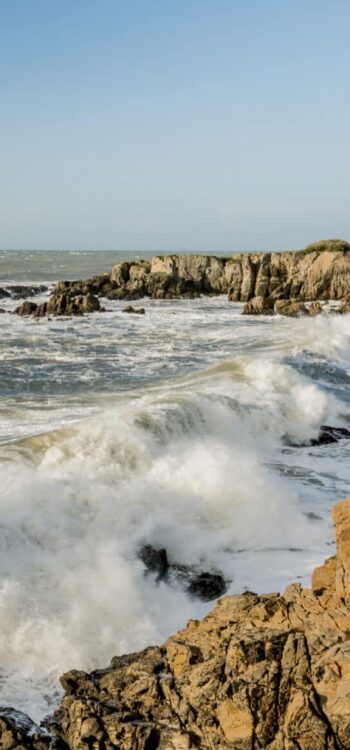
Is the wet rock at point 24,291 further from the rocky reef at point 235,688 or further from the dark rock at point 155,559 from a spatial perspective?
the rocky reef at point 235,688

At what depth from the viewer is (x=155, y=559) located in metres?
12.5

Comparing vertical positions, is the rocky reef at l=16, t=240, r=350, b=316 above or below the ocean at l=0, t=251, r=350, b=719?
above

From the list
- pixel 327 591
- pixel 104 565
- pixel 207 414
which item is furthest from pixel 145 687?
pixel 207 414

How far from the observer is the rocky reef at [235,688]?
6203 mm

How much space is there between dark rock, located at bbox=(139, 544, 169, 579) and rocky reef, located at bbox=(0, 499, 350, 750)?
13.3 feet

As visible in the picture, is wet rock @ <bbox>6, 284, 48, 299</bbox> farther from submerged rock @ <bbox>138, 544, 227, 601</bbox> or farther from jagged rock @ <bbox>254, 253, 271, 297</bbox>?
submerged rock @ <bbox>138, 544, 227, 601</bbox>

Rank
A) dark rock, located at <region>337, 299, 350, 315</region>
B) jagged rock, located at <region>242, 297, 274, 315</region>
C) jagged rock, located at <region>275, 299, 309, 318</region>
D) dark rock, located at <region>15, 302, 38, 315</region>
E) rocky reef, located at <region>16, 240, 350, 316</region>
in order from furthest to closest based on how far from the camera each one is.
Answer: rocky reef, located at <region>16, 240, 350, 316</region> < jagged rock, located at <region>242, 297, 274, 315</region> < dark rock, located at <region>15, 302, 38, 315</region> < jagged rock, located at <region>275, 299, 309, 318</region> < dark rock, located at <region>337, 299, 350, 315</region>

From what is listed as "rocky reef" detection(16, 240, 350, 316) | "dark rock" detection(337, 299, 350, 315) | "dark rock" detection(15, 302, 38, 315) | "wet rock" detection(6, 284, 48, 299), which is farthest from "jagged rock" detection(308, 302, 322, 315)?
"wet rock" detection(6, 284, 48, 299)

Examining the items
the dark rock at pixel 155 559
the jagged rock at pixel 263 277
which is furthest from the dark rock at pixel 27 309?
the dark rock at pixel 155 559

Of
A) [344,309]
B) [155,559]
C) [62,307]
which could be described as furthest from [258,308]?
[155,559]

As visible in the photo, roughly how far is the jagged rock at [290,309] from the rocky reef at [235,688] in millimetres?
42038

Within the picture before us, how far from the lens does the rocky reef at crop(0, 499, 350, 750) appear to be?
6203 millimetres

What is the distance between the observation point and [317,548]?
13.2 m

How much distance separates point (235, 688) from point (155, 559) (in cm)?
610
